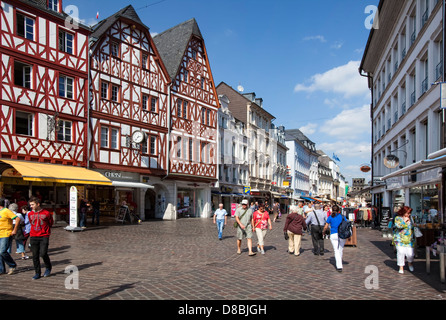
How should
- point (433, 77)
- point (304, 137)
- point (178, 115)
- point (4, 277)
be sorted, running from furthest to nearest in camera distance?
point (304, 137) → point (178, 115) → point (433, 77) → point (4, 277)

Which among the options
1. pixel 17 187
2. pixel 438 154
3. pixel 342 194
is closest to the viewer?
pixel 438 154

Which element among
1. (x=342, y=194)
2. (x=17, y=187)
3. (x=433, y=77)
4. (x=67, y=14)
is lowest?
(x=342, y=194)

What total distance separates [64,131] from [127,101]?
5.87 meters

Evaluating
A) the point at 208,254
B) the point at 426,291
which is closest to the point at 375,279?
the point at 426,291

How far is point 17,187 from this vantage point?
2064cm

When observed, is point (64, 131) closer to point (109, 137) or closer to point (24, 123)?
point (24, 123)

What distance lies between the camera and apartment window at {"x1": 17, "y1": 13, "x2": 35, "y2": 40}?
2083 centimetres

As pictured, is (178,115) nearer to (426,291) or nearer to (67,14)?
(67,14)

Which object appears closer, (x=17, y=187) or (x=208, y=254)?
(x=208, y=254)

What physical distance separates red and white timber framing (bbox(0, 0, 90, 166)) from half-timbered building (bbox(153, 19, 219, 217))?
9263 millimetres

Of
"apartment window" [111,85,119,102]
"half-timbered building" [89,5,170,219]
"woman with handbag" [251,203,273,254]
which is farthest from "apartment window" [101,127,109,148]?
"woman with handbag" [251,203,273,254]

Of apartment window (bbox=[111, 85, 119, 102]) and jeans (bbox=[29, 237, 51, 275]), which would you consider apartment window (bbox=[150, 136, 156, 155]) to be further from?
jeans (bbox=[29, 237, 51, 275])

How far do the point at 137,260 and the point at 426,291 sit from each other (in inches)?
279

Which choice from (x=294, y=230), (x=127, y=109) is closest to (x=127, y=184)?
(x=127, y=109)
